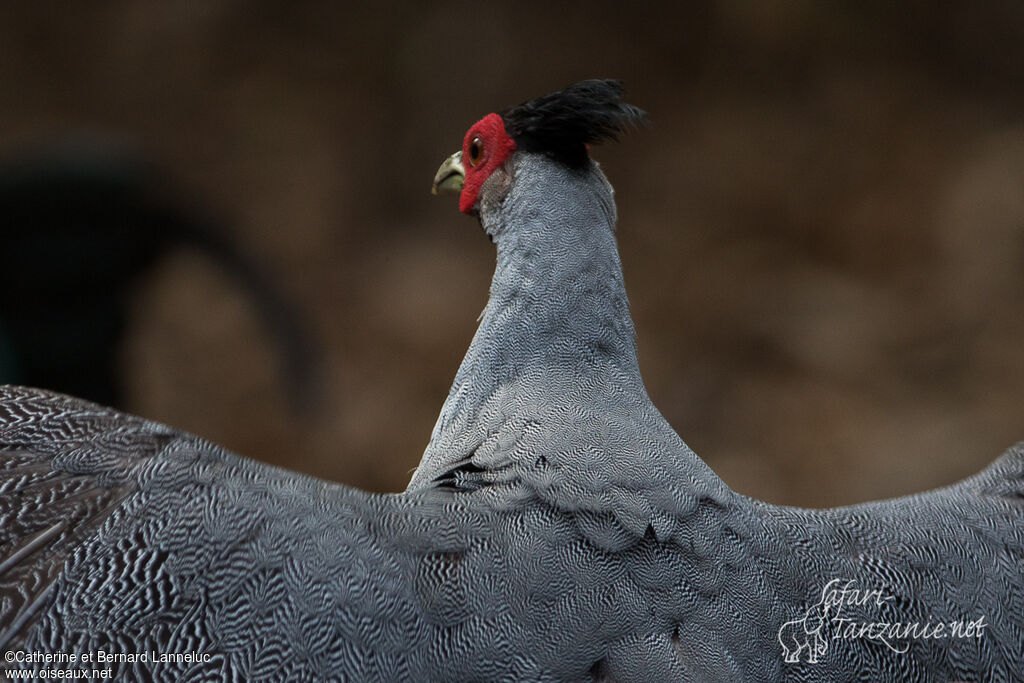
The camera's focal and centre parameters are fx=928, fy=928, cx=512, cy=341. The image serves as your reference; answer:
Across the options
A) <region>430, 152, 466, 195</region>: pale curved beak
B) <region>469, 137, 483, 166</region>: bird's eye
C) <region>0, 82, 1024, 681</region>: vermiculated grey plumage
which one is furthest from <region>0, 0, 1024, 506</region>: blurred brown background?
<region>0, 82, 1024, 681</region>: vermiculated grey plumage

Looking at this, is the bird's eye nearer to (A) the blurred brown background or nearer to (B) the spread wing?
(B) the spread wing

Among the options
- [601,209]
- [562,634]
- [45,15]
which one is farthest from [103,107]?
[562,634]

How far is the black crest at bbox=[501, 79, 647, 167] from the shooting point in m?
2.31

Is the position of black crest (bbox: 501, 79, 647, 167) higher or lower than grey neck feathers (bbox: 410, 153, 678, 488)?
higher

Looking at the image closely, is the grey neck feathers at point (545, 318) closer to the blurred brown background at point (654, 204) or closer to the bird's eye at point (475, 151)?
the bird's eye at point (475, 151)

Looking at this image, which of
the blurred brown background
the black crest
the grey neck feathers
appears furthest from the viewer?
the blurred brown background

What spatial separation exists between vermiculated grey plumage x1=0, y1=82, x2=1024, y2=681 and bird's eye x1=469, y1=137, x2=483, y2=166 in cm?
82

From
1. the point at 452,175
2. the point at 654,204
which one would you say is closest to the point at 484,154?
the point at 452,175

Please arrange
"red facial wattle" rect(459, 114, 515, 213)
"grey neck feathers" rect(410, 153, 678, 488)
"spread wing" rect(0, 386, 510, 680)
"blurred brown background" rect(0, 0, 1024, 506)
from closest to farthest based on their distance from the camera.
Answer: "spread wing" rect(0, 386, 510, 680) < "grey neck feathers" rect(410, 153, 678, 488) < "red facial wattle" rect(459, 114, 515, 213) < "blurred brown background" rect(0, 0, 1024, 506)

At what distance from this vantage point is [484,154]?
2582 millimetres

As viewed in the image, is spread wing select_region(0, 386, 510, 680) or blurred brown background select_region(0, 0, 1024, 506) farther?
blurred brown background select_region(0, 0, 1024, 506)

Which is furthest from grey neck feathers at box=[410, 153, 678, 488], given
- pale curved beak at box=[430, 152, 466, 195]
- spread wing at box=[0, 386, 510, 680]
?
spread wing at box=[0, 386, 510, 680]

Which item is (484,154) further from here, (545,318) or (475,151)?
(545,318)

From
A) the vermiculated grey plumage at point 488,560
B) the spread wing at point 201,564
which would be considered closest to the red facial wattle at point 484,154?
the vermiculated grey plumage at point 488,560
